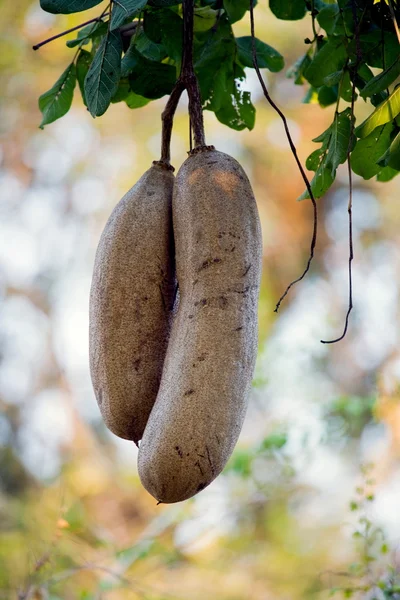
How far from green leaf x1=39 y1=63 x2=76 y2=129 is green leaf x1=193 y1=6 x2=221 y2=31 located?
0.21 metres

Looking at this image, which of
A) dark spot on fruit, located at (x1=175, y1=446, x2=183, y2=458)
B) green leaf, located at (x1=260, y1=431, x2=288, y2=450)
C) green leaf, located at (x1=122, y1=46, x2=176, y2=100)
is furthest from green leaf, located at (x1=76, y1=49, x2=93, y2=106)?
green leaf, located at (x1=260, y1=431, x2=288, y2=450)

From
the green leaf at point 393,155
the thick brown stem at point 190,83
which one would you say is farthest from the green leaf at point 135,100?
the green leaf at point 393,155

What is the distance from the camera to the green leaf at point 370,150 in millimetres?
1022

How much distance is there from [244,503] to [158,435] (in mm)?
1952

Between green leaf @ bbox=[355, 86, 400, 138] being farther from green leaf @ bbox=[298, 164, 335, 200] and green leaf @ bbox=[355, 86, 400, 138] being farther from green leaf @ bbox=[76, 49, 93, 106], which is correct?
green leaf @ bbox=[76, 49, 93, 106]

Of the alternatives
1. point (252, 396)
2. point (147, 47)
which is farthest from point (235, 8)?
point (252, 396)

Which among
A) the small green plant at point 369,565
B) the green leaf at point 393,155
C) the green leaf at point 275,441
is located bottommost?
the small green plant at point 369,565

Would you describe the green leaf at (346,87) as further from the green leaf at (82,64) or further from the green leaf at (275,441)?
the green leaf at (275,441)

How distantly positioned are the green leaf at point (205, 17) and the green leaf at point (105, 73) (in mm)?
264

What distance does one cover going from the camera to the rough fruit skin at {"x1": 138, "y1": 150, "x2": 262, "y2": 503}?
2.70ft

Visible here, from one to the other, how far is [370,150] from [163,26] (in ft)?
1.08

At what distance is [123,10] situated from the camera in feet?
2.95

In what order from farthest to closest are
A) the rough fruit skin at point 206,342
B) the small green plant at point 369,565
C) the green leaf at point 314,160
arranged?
1. the small green plant at point 369,565
2. the green leaf at point 314,160
3. the rough fruit skin at point 206,342

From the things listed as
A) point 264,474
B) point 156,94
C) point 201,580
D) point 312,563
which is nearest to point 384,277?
point 312,563
